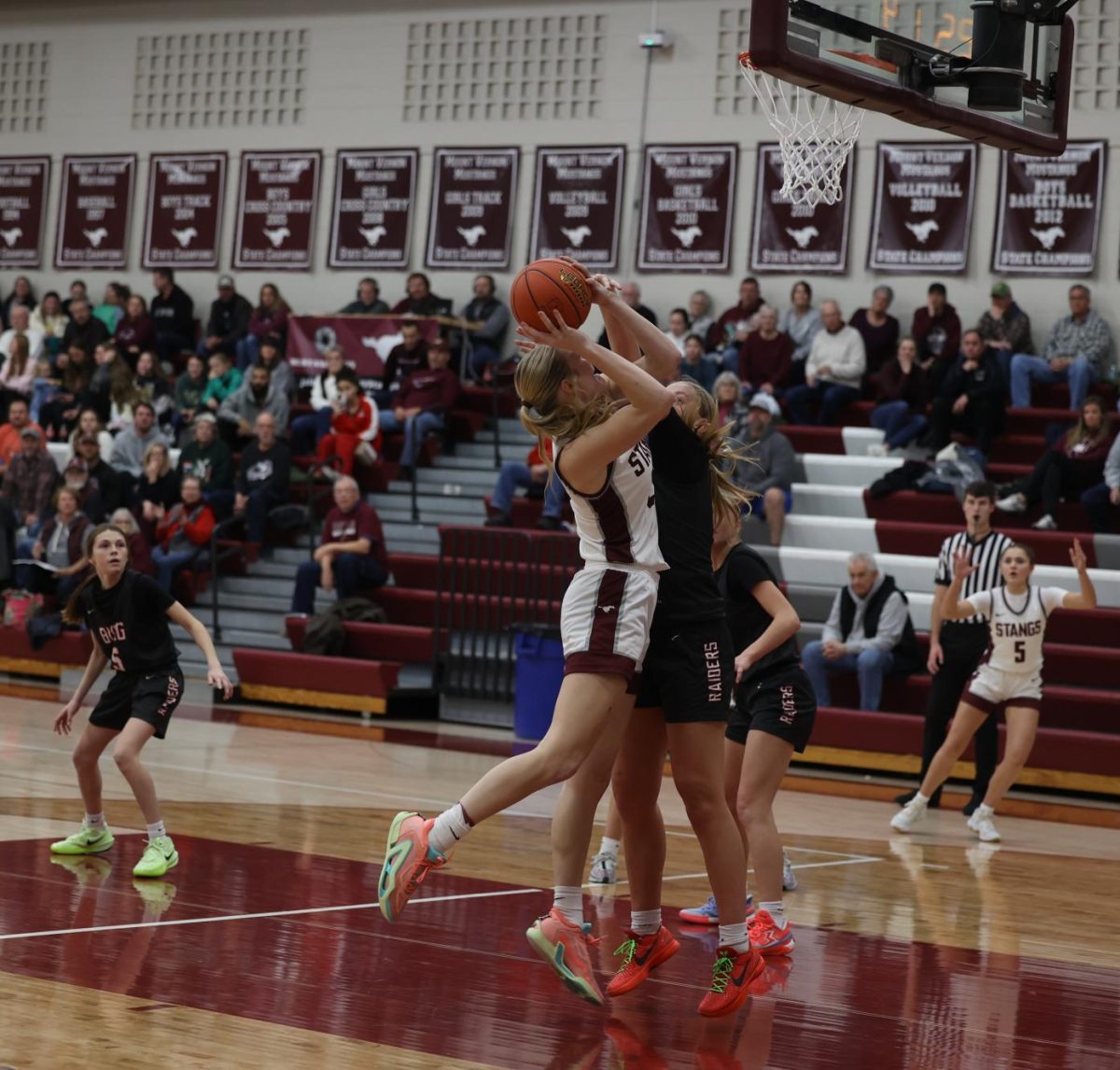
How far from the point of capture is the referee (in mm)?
10531

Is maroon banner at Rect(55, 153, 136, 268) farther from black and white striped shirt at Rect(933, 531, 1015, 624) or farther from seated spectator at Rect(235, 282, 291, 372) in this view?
black and white striped shirt at Rect(933, 531, 1015, 624)

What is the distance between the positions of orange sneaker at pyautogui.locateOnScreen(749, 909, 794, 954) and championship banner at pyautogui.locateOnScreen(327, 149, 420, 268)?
49.4 feet

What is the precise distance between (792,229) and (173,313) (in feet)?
Result: 25.7

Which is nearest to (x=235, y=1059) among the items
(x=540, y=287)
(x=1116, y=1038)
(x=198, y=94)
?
(x=540, y=287)

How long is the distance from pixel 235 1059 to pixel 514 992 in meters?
1.18

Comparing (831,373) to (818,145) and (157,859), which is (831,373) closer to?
(818,145)

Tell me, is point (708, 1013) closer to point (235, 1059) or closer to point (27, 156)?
point (235, 1059)

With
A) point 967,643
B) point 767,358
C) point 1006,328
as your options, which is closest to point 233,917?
point 967,643

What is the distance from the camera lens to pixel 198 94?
21.7 meters

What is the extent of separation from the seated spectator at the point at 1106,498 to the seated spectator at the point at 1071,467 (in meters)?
0.10

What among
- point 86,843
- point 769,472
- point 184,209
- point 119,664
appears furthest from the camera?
point 184,209

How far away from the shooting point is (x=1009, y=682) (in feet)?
32.1

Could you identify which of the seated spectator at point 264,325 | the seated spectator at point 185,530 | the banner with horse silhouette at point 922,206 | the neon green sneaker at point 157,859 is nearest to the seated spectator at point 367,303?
the seated spectator at point 264,325

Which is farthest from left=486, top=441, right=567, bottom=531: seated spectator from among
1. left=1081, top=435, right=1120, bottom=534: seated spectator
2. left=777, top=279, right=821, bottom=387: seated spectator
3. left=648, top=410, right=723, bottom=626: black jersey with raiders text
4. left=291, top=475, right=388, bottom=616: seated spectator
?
left=648, top=410, right=723, bottom=626: black jersey with raiders text
